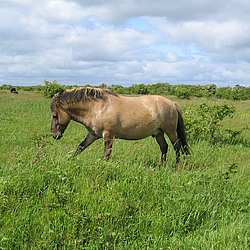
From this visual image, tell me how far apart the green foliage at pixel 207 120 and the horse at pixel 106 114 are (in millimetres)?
3089

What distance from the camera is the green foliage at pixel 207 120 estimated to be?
9.04 m

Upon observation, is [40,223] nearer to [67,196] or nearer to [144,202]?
[67,196]

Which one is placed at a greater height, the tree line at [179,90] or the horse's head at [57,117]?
the tree line at [179,90]

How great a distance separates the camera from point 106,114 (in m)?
5.98

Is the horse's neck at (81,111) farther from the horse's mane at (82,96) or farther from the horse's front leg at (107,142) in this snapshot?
the horse's front leg at (107,142)

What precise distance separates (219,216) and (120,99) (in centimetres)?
358

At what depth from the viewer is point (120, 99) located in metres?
6.30

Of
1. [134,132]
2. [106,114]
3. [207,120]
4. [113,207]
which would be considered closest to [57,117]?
[106,114]

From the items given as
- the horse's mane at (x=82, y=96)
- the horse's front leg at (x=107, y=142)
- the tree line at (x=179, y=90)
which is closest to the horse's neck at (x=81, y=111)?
the horse's mane at (x=82, y=96)

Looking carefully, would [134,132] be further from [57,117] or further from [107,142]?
[57,117]

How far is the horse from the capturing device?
5996mm

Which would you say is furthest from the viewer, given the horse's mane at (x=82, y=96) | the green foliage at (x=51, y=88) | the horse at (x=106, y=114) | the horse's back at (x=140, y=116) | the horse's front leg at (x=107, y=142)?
the green foliage at (x=51, y=88)

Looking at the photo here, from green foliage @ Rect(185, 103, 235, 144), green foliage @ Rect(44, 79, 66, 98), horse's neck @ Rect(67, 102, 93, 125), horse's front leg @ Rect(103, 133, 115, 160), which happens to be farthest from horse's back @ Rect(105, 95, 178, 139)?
green foliage @ Rect(44, 79, 66, 98)

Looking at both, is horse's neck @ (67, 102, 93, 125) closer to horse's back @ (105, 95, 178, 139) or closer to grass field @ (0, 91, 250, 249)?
horse's back @ (105, 95, 178, 139)
